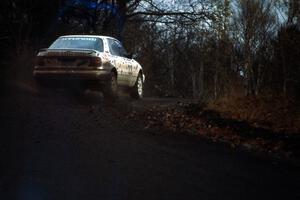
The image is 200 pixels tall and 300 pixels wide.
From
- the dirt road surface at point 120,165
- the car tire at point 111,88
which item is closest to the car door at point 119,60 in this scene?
the car tire at point 111,88

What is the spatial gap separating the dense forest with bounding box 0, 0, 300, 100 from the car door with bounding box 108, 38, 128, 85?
86.9 inches

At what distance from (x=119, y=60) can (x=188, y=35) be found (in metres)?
17.8

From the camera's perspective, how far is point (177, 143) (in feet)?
37.7

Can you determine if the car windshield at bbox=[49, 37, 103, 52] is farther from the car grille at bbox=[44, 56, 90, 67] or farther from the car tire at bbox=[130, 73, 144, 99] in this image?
the car tire at bbox=[130, 73, 144, 99]

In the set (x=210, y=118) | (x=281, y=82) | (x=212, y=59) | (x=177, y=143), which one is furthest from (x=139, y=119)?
(x=212, y=59)

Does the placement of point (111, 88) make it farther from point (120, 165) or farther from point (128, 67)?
point (120, 165)

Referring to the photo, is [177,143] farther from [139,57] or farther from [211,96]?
[139,57]

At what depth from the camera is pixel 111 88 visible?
17.4m

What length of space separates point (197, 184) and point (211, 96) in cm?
Answer: 1008

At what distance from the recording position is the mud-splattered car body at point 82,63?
1675cm

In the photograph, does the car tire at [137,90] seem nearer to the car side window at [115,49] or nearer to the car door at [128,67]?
the car door at [128,67]

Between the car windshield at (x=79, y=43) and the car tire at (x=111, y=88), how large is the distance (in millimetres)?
783

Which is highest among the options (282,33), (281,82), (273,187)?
(282,33)

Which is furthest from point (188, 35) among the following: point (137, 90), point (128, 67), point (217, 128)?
point (217, 128)
